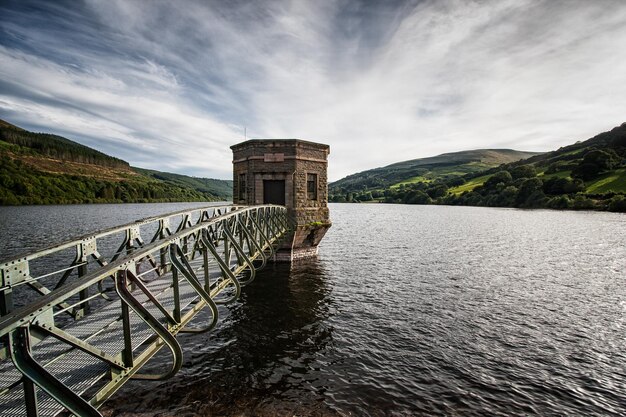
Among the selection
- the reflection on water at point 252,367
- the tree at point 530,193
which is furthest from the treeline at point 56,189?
the tree at point 530,193

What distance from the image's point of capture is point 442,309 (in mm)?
13609

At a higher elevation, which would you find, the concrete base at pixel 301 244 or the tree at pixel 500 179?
the tree at pixel 500 179

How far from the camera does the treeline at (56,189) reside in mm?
77188

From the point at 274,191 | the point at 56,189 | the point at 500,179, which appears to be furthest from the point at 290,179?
the point at 56,189

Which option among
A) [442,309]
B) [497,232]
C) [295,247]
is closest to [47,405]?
[442,309]

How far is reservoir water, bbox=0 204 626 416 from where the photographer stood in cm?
752

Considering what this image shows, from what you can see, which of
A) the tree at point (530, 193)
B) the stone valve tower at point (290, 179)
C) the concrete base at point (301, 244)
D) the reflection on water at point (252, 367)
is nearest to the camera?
the reflection on water at point (252, 367)

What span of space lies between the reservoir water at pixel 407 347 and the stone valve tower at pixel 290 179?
2579mm

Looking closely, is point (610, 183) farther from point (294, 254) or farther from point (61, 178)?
point (61, 178)

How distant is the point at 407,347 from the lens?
10281mm

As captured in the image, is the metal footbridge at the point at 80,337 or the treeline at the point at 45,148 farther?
the treeline at the point at 45,148

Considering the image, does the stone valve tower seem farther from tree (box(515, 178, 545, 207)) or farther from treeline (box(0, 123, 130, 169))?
treeline (box(0, 123, 130, 169))

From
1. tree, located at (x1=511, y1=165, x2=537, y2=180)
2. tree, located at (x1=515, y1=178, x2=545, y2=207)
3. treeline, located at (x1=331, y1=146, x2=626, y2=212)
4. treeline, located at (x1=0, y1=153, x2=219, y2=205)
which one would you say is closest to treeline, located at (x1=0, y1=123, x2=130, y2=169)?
treeline, located at (x1=0, y1=153, x2=219, y2=205)

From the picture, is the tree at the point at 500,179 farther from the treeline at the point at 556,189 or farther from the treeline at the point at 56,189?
the treeline at the point at 56,189
